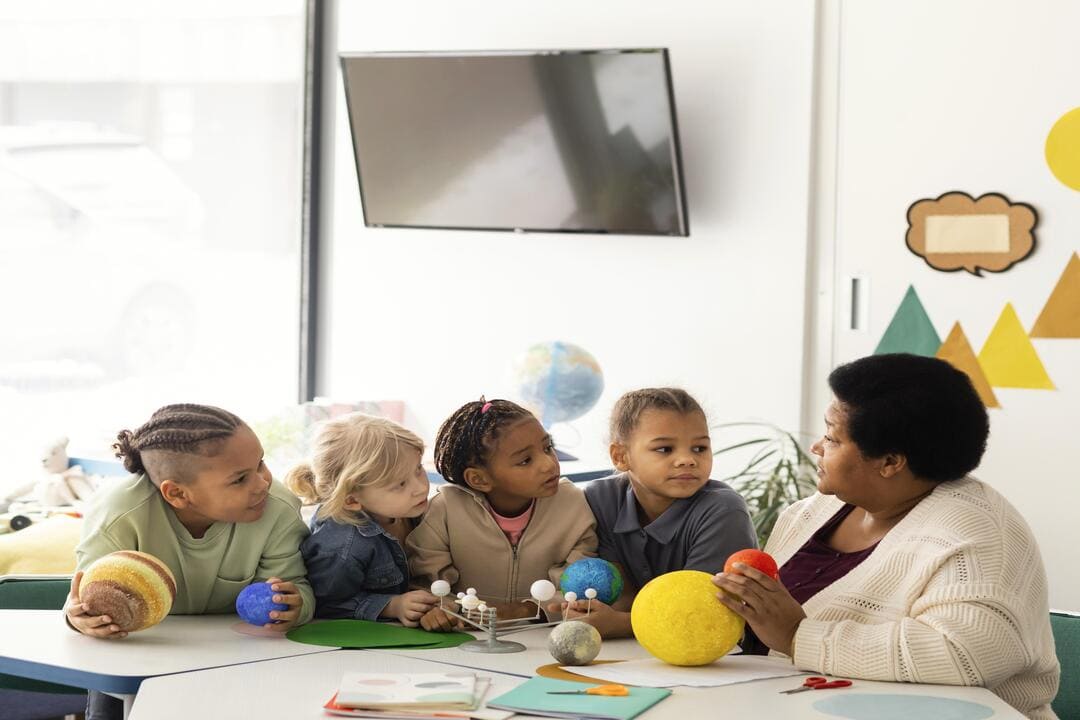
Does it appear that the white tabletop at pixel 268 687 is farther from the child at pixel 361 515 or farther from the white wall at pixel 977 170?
the white wall at pixel 977 170

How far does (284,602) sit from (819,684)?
0.81 m

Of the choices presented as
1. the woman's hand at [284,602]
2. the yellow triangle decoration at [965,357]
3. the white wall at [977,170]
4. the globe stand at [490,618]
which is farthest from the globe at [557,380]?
the woman's hand at [284,602]

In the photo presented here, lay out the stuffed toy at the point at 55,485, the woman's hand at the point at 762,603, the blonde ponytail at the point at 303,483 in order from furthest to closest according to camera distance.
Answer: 1. the stuffed toy at the point at 55,485
2. the blonde ponytail at the point at 303,483
3. the woman's hand at the point at 762,603

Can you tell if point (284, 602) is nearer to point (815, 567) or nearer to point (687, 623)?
point (687, 623)

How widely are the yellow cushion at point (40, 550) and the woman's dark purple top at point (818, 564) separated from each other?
1910mm

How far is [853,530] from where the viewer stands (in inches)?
83.0

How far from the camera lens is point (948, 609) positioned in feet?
5.72

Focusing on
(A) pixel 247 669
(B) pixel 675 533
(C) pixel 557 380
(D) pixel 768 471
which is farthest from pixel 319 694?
(D) pixel 768 471

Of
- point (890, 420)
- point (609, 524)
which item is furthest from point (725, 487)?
point (890, 420)

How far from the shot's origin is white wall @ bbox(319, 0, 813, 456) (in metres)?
4.37

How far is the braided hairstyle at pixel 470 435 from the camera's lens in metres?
2.28

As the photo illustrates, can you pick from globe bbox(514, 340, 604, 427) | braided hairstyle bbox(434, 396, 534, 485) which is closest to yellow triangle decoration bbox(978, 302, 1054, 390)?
globe bbox(514, 340, 604, 427)

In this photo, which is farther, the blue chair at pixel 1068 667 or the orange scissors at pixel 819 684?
the blue chair at pixel 1068 667

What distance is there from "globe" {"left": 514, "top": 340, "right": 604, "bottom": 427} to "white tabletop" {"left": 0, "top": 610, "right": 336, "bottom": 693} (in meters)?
2.09
